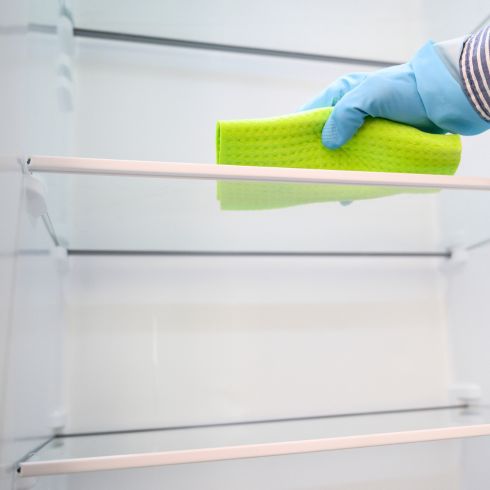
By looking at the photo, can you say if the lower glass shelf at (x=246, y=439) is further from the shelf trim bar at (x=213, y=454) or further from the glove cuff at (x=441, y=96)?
the glove cuff at (x=441, y=96)

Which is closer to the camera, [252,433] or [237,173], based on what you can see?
[237,173]

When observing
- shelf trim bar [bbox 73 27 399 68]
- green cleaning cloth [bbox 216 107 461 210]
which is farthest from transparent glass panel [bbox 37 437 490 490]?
shelf trim bar [bbox 73 27 399 68]

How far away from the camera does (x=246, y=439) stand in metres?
0.77

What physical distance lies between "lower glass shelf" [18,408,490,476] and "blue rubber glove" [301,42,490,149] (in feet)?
1.24

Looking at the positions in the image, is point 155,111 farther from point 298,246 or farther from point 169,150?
point 298,246

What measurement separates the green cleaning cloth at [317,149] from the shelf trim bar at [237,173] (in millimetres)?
35

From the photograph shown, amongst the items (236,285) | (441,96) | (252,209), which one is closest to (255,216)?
(236,285)

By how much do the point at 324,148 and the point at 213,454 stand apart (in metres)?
0.41

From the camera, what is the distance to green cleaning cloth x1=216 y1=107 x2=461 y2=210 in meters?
0.68

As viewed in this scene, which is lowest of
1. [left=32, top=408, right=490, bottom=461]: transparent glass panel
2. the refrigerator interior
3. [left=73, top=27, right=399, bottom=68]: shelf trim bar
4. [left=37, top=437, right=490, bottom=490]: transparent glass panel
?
[left=37, top=437, right=490, bottom=490]: transparent glass panel

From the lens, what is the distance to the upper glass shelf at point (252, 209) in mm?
654

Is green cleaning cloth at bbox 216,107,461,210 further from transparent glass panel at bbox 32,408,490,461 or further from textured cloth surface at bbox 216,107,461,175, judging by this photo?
transparent glass panel at bbox 32,408,490,461

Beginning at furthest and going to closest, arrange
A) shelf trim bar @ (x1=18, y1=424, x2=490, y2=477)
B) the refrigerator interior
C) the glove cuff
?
the refrigerator interior → the glove cuff → shelf trim bar @ (x1=18, y1=424, x2=490, y2=477)

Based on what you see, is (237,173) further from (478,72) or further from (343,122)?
(478,72)
